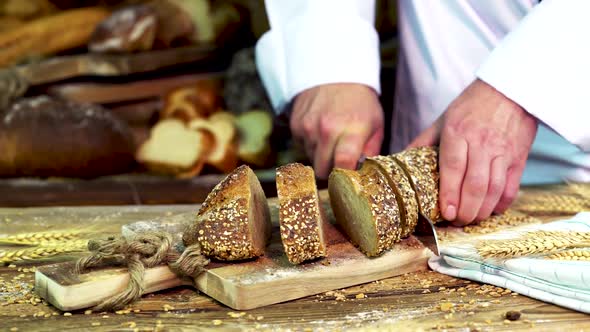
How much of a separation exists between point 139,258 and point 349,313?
1.44 ft

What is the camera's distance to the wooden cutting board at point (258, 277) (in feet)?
5.00

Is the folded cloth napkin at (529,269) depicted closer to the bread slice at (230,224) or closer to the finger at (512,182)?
the finger at (512,182)

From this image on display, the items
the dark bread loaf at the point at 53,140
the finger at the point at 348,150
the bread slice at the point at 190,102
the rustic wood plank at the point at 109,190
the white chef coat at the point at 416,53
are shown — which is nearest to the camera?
the finger at the point at 348,150

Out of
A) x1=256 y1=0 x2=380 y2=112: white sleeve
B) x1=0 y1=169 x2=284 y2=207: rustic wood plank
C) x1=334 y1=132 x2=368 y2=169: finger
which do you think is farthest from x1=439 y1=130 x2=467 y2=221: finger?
x1=0 y1=169 x2=284 y2=207: rustic wood plank

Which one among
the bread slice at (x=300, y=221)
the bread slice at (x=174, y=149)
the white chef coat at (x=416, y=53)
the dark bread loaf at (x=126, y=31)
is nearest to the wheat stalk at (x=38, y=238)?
the bread slice at (x=300, y=221)

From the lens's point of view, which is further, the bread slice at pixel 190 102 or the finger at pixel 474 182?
the bread slice at pixel 190 102

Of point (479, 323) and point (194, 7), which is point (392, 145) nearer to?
point (194, 7)

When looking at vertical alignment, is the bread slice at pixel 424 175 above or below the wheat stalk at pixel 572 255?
above

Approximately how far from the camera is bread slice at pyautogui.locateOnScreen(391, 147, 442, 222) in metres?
1.88

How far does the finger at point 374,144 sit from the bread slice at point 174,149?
1184 millimetres

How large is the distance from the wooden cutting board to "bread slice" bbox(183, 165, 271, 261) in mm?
32

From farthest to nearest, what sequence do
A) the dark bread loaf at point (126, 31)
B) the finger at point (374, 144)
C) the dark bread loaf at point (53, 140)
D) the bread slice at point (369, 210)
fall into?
the dark bread loaf at point (126, 31)
the dark bread loaf at point (53, 140)
the finger at point (374, 144)
the bread slice at point (369, 210)

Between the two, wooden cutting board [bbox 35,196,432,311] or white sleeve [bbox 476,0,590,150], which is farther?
white sleeve [bbox 476,0,590,150]

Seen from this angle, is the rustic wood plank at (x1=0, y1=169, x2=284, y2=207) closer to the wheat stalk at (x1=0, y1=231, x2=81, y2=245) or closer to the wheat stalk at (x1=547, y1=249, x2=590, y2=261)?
the wheat stalk at (x1=0, y1=231, x2=81, y2=245)
